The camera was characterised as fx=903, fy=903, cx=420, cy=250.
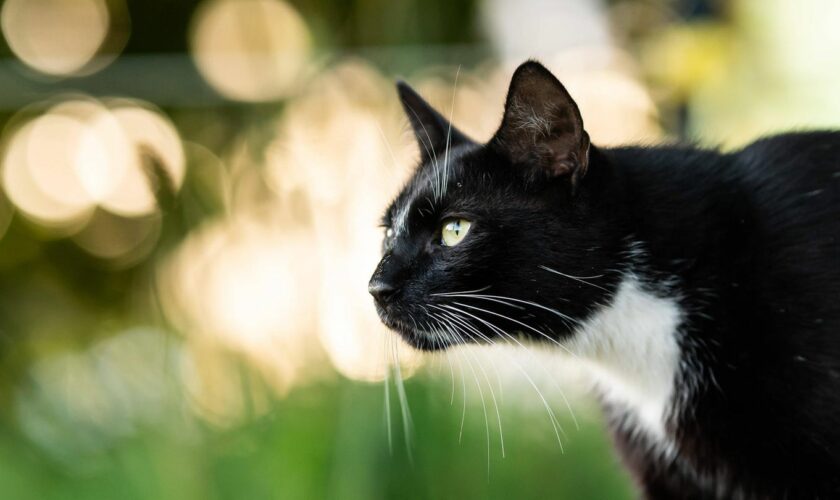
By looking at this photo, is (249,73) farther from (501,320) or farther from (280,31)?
(501,320)

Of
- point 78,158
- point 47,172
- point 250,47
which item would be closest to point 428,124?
point 250,47

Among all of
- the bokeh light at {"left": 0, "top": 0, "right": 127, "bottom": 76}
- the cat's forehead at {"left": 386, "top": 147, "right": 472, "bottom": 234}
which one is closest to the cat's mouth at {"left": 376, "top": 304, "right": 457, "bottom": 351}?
the cat's forehead at {"left": 386, "top": 147, "right": 472, "bottom": 234}

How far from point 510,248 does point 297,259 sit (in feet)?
1.65

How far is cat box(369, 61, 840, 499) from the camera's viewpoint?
847mm

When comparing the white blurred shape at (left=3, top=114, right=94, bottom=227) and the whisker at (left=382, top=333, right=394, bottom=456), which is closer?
the whisker at (left=382, top=333, right=394, bottom=456)

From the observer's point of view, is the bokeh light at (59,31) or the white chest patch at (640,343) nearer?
the white chest patch at (640,343)

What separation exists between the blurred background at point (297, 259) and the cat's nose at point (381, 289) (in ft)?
0.44

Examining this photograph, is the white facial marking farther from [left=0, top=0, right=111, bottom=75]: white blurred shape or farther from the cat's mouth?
[left=0, top=0, right=111, bottom=75]: white blurred shape

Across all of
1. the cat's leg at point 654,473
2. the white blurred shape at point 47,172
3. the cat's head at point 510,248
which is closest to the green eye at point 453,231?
the cat's head at point 510,248

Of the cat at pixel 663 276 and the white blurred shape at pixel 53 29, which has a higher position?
the white blurred shape at pixel 53 29

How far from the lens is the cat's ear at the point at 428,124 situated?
1090 mm

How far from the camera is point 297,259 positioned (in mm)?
1333

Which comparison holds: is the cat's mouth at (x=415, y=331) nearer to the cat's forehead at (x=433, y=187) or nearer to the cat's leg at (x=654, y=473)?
the cat's forehead at (x=433, y=187)

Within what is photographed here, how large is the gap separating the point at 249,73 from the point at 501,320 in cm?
116
